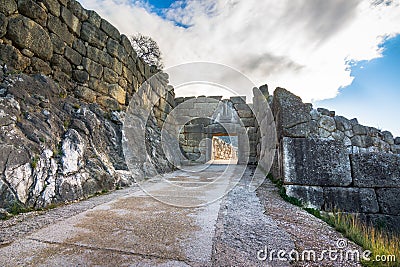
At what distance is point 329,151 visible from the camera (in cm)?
289

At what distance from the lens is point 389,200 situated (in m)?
2.70

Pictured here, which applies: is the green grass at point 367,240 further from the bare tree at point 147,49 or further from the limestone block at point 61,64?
the bare tree at point 147,49

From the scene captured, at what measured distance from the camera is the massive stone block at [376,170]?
2.74 meters

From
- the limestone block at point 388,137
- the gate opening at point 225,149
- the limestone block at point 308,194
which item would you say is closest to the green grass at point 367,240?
the limestone block at point 308,194

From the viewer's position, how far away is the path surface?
125cm

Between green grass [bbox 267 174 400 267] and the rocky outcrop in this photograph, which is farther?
the rocky outcrop

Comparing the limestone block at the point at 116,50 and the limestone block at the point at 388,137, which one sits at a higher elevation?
the limestone block at the point at 116,50

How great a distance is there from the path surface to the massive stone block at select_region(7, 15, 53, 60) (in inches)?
109

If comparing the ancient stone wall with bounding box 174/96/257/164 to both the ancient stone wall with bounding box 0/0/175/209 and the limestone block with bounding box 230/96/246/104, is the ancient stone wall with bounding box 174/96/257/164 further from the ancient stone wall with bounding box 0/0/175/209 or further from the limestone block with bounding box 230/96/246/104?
the ancient stone wall with bounding box 0/0/175/209

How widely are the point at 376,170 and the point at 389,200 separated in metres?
0.41

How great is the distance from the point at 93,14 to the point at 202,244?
553 cm

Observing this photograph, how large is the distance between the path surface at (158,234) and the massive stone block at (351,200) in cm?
66

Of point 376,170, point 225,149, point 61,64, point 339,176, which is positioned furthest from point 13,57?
point 225,149

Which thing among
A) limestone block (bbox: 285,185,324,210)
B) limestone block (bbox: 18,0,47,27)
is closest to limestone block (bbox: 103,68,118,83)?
limestone block (bbox: 18,0,47,27)
